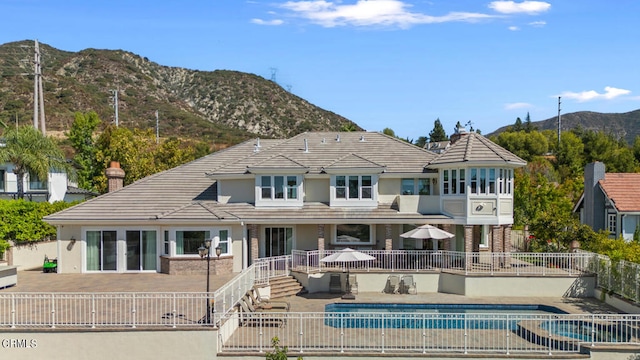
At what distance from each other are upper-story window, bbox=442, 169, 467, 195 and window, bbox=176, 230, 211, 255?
13577mm

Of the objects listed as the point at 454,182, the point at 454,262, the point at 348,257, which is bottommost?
the point at 454,262

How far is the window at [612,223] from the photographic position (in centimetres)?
3712

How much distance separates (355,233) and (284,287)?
629cm

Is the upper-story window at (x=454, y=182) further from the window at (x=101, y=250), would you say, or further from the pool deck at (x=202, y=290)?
the window at (x=101, y=250)

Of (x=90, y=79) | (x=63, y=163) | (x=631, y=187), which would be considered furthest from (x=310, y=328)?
(x=90, y=79)

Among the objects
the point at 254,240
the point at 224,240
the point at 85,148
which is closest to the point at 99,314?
the point at 224,240

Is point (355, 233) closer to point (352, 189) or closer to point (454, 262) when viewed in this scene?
point (352, 189)

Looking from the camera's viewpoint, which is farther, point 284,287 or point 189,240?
point 189,240

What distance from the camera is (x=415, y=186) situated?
30.2 meters

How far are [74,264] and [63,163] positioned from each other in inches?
502

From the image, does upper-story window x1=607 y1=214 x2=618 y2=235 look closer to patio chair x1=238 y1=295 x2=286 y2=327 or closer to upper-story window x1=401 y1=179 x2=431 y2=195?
upper-story window x1=401 y1=179 x2=431 y2=195

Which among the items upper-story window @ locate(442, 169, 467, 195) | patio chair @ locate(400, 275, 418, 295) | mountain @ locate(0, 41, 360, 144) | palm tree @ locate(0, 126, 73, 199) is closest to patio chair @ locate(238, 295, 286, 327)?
patio chair @ locate(400, 275, 418, 295)

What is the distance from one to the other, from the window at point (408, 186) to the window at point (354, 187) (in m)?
2.39

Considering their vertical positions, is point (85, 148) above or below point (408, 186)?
above
